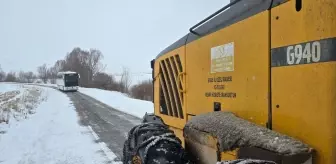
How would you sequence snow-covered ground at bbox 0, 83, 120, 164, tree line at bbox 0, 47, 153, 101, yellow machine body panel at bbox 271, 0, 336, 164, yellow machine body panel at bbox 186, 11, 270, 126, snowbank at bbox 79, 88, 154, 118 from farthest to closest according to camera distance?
1. tree line at bbox 0, 47, 153, 101
2. snowbank at bbox 79, 88, 154, 118
3. snow-covered ground at bbox 0, 83, 120, 164
4. yellow machine body panel at bbox 186, 11, 270, 126
5. yellow machine body panel at bbox 271, 0, 336, 164

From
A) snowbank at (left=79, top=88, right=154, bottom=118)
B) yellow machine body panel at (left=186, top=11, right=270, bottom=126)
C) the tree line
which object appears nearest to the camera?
yellow machine body panel at (left=186, top=11, right=270, bottom=126)

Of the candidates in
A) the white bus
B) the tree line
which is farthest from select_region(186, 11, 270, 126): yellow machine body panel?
the white bus

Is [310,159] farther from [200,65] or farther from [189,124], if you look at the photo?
[200,65]

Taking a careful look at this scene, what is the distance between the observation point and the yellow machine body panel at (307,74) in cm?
185

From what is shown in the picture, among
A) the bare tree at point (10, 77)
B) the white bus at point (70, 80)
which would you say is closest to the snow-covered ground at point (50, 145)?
the white bus at point (70, 80)

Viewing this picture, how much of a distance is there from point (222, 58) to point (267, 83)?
0.77 m

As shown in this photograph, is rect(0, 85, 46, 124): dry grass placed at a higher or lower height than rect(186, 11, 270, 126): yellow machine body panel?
lower

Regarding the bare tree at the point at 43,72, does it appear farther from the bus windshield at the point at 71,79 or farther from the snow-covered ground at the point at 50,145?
the snow-covered ground at the point at 50,145

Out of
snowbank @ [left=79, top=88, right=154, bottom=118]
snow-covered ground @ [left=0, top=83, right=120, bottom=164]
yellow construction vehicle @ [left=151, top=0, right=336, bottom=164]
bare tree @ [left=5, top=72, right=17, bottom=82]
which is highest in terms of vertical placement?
bare tree @ [left=5, top=72, right=17, bottom=82]

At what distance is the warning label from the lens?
2.92 m

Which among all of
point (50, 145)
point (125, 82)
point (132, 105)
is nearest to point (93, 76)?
point (125, 82)

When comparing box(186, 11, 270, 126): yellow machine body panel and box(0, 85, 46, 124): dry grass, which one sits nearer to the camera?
box(186, 11, 270, 126): yellow machine body panel

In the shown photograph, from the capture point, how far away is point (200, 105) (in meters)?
3.74

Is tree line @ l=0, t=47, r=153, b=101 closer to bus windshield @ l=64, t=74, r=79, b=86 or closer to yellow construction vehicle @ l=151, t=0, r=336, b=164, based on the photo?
bus windshield @ l=64, t=74, r=79, b=86
